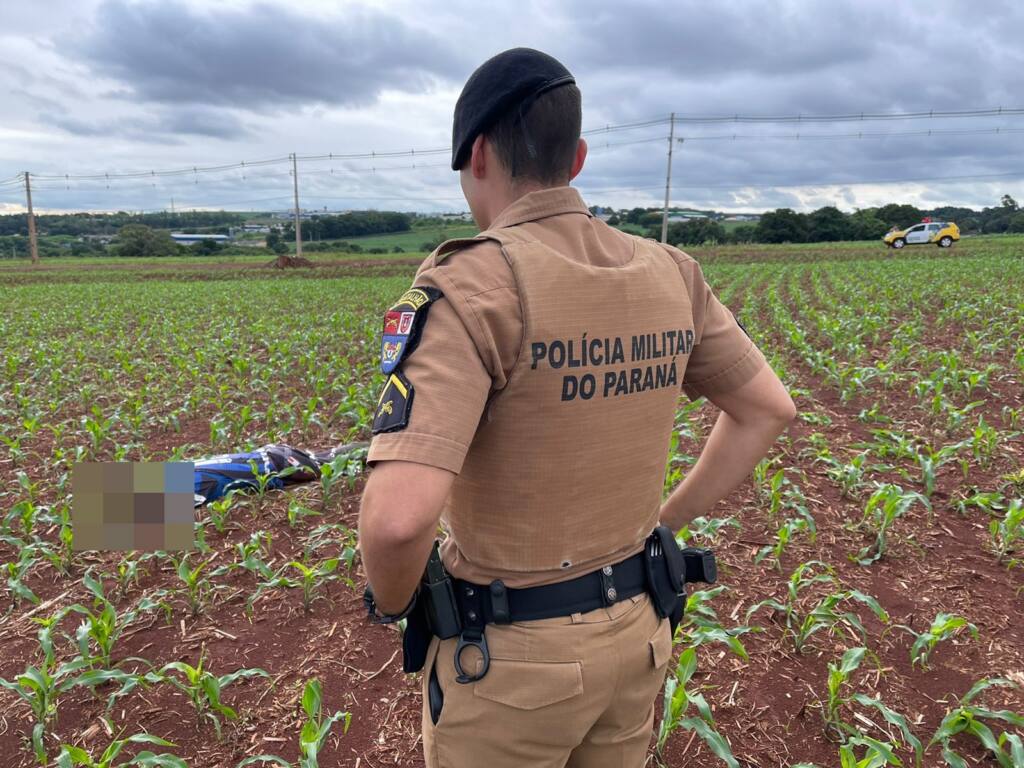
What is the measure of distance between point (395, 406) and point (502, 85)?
0.62 m

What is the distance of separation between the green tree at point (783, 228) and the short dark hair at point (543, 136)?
61.5 meters

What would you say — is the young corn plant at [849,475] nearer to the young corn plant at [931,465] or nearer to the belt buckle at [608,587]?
the young corn plant at [931,465]

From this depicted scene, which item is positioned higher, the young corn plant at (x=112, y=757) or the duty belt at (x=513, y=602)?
the duty belt at (x=513, y=602)

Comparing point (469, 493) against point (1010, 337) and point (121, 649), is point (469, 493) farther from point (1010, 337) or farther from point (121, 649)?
point (1010, 337)

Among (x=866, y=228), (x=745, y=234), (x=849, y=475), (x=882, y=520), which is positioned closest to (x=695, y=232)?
(x=745, y=234)

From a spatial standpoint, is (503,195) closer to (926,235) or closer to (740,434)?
(740,434)

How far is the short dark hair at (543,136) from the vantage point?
123cm

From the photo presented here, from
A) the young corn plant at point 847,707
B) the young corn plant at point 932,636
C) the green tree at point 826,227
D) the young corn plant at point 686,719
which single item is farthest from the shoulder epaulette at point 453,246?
the green tree at point 826,227

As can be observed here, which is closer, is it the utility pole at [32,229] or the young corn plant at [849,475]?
the young corn plant at [849,475]

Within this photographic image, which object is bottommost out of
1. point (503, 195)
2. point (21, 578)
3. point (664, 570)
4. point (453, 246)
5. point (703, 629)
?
point (21, 578)

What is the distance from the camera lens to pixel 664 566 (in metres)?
1.58

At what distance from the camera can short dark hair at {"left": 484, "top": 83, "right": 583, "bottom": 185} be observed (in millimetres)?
1230

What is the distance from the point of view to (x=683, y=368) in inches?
59.4

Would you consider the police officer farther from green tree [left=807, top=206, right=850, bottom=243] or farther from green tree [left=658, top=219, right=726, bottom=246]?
green tree [left=807, top=206, right=850, bottom=243]
